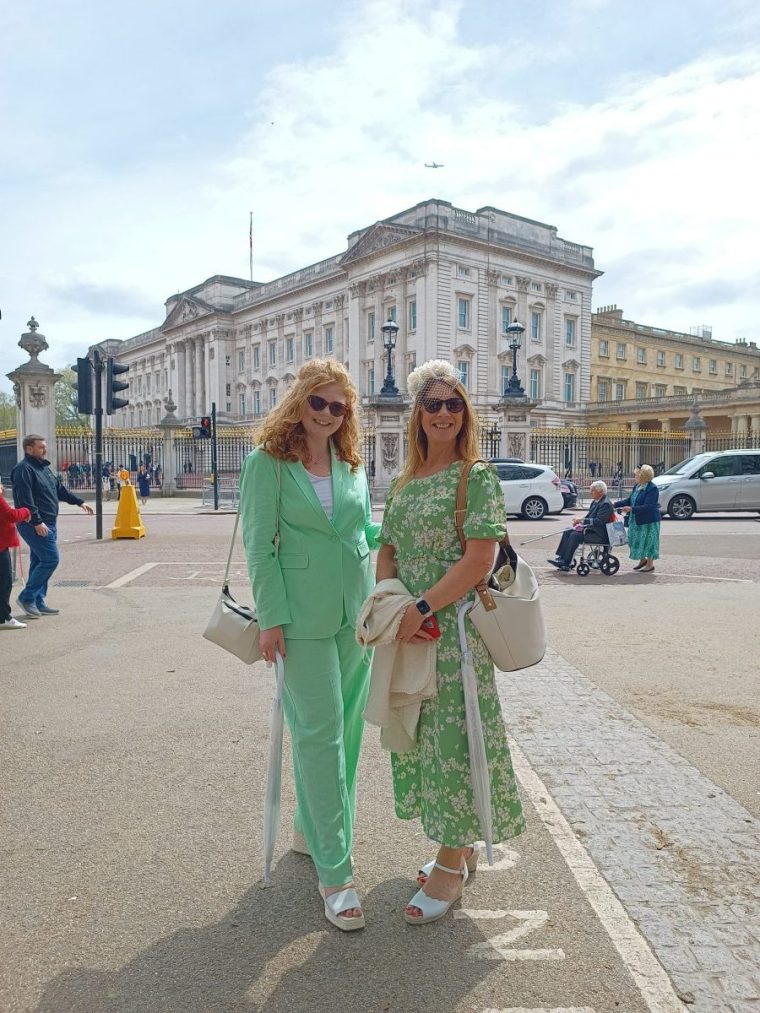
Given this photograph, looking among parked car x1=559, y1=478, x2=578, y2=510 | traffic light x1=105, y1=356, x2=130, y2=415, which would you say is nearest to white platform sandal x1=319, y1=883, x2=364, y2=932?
traffic light x1=105, y1=356, x2=130, y2=415

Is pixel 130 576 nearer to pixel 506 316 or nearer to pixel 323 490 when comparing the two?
pixel 323 490

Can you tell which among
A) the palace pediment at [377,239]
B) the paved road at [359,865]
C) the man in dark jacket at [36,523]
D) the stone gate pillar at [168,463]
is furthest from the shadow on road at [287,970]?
the palace pediment at [377,239]

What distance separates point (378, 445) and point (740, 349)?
6467 cm

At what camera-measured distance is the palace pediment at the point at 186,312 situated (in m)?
76.8

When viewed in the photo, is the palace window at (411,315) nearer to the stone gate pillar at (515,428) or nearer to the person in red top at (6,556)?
the stone gate pillar at (515,428)

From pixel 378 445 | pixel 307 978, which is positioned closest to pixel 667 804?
pixel 307 978

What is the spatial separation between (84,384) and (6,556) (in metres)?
8.16

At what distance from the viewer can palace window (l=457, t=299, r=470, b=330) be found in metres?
53.8

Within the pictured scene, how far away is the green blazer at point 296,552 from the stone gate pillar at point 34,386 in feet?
83.2

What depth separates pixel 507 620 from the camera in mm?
2643

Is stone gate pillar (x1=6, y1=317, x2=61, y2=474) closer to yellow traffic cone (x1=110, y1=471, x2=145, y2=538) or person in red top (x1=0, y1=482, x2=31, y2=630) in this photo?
yellow traffic cone (x1=110, y1=471, x2=145, y2=538)

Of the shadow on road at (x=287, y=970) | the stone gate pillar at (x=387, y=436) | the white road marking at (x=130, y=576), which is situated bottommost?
the shadow on road at (x=287, y=970)

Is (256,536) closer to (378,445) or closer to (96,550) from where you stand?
(96,550)

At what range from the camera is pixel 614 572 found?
36.6 ft
